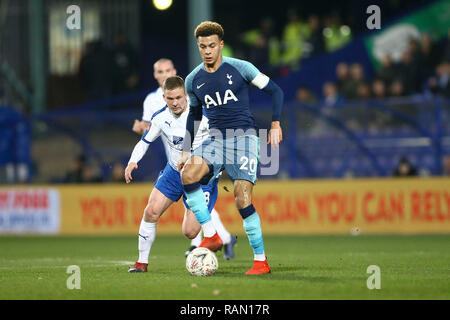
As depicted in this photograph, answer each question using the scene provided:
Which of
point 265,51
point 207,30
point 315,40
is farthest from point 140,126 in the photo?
point 265,51

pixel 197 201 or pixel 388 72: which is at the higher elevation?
pixel 388 72

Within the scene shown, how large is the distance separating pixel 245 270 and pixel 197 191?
3.62 ft

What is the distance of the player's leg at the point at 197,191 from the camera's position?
28.3 ft

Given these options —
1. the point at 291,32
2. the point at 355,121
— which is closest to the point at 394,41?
the point at 291,32

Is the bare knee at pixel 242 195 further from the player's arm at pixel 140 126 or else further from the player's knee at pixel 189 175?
the player's arm at pixel 140 126

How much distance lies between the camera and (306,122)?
16000 mm

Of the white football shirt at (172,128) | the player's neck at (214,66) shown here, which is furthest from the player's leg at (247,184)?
the white football shirt at (172,128)

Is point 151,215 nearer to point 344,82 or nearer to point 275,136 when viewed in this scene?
point 275,136

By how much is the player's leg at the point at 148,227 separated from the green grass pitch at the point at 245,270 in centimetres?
20

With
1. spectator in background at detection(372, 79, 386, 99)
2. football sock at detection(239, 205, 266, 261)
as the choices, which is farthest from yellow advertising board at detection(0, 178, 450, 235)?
football sock at detection(239, 205, 266, 261)

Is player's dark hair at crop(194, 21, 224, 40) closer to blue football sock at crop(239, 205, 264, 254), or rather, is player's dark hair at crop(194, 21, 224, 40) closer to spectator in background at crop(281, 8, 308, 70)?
blue football sock at crop(239, 205, 264, 254)

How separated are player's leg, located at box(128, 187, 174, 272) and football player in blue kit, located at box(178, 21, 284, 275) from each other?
74 cm

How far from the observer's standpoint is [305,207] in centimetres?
1641

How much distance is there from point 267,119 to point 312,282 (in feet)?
26.7
